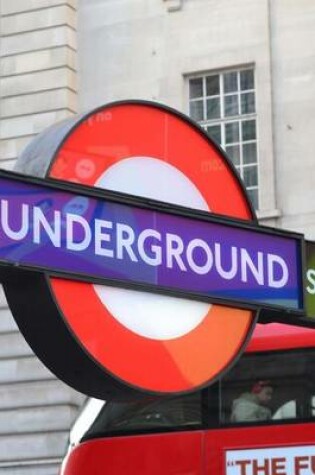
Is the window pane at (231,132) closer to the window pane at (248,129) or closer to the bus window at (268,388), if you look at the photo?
the window pane at (248,129)

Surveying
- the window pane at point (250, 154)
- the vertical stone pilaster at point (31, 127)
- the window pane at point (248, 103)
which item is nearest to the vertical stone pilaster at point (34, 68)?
the vertical stone pilaster at point (31, 127)

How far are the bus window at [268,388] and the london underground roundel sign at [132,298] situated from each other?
522 centimetres

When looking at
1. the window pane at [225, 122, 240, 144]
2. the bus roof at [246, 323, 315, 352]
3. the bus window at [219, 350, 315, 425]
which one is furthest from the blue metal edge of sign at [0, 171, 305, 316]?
the window pane at [225, 122, 240, 144]

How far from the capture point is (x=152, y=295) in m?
2.77

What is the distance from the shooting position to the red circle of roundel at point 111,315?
102 inches

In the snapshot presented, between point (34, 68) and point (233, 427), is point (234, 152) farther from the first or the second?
point (233, 427)

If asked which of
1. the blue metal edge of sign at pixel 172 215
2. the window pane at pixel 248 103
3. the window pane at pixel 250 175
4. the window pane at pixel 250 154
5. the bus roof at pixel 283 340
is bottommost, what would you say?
the blue metal edge of sign at pixel 172 215

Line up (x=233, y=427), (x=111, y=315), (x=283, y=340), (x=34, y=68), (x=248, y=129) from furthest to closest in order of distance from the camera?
1. (x=34, y=68)
2. (x=248, y=129)
3. (x=283, y=340)
4. (x=233, y=427)
5. (x=111, y=315)

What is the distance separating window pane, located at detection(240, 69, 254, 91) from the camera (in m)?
17.4

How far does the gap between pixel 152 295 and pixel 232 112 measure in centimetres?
1500

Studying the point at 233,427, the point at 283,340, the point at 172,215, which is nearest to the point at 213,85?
the point at 283,340

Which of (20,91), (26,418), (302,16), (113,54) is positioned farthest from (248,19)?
(26,418)

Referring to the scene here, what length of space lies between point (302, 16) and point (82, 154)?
14851 mm

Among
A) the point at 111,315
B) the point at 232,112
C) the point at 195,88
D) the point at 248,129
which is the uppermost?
the point at 195,88
